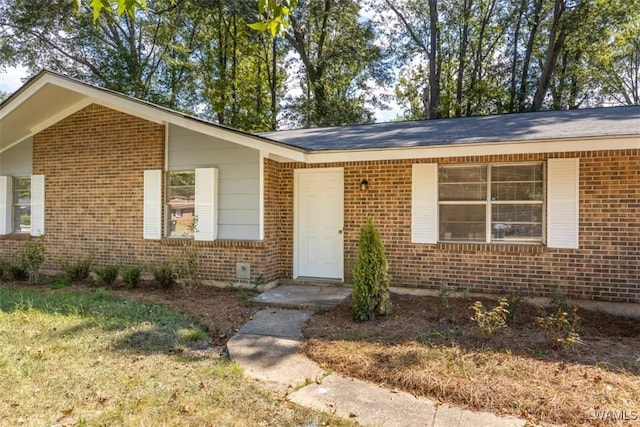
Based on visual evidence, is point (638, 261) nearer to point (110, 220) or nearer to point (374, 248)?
point (374, 248)

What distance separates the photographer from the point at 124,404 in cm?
316

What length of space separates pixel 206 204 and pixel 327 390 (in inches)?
186

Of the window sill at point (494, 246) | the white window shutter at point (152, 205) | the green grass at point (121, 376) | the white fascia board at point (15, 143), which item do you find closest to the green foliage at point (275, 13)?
the green grass at point (121, 376)

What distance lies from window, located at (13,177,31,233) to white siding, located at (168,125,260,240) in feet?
13.7

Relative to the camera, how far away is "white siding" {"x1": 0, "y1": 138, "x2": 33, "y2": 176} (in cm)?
874

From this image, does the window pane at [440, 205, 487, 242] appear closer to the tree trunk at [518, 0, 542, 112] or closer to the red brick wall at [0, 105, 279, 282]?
the red brick wall at [0, 105, 279, 282]

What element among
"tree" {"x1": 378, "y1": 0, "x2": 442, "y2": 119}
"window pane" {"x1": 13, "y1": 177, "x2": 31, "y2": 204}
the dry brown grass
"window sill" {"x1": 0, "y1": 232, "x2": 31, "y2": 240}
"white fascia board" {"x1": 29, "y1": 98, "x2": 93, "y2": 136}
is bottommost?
the dry brown grass

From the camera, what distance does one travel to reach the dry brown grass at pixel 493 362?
10.2 feet

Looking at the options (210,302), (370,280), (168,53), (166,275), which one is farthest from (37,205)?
(168,53)

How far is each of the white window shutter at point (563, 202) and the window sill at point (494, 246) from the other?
23cm

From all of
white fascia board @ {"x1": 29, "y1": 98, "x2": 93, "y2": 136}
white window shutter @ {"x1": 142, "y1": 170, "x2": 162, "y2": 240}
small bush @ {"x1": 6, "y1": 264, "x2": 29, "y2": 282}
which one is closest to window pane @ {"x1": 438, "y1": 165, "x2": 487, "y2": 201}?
white window shutter @ {"x1": 142, "y1": 170, "x2": 162, "y2": 240}

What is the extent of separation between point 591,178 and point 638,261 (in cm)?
132

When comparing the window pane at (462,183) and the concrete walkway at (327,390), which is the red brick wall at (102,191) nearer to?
the concrete walkway at (327,390)

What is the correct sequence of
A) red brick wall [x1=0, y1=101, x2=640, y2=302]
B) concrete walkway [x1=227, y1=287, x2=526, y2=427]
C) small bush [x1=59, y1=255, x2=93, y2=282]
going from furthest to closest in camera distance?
small bush [x1=59, y1=255, x2=93, y2=282], red brick wall [x1=0, y1=101, x2=640, y2=302], concrete walkway [x1=227, y1=287, x2=526, y2=427]
